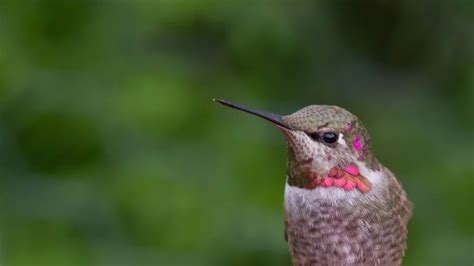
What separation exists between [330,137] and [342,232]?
198 mm

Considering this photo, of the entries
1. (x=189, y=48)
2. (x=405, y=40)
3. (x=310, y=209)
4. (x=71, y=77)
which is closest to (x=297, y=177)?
(x=310, y=209)

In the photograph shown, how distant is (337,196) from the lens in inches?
63.9

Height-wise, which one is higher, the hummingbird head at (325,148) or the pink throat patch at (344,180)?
the hummingbird head at (325,148)

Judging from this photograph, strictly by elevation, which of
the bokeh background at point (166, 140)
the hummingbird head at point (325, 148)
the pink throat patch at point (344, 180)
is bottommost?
the bokeh background at point (166, 140)

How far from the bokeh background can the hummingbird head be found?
66.2 inches

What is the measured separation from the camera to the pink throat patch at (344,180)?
1.59m

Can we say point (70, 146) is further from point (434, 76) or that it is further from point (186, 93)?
point (434, 76)

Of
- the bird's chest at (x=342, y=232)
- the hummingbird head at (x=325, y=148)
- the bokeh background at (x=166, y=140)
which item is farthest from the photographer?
the bokeh background at (x=166, y=140)

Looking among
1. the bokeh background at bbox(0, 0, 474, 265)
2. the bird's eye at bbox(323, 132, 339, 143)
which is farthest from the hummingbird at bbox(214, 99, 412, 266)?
the bokeh background at bbox(0, 0, 474, 265)

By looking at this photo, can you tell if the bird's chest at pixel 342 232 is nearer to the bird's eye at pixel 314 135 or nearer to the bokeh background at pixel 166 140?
the bird's eye at pixel 314 135

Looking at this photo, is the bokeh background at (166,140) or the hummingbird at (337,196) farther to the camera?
the bokeh background at (166,140)

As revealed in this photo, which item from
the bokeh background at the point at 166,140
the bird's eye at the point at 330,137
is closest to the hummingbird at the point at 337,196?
the bird's eye at the point at 330,137

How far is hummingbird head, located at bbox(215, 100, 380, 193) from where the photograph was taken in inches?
60.1

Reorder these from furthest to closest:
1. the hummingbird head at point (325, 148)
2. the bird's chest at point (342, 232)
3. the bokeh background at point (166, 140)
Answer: the bokeh background at point (166, 140)
the bird's chest at point (342, 232)
the hummingbird head at point (325, 148)
